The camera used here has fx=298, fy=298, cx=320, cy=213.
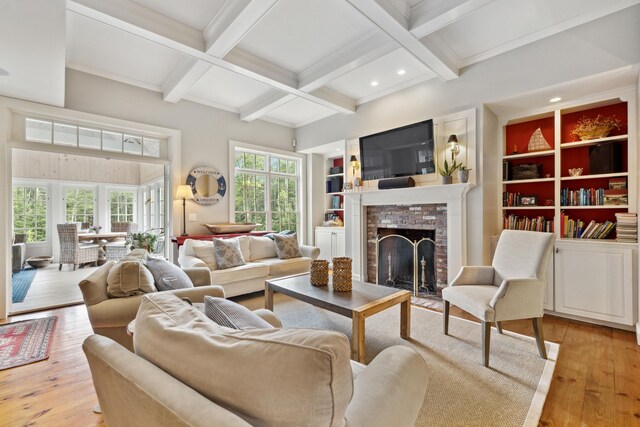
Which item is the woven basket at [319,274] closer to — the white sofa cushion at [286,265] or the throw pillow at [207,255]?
the white sofa cushion at [286,265]

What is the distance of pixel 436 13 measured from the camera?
8.00 feet

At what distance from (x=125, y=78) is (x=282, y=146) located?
2662 mm

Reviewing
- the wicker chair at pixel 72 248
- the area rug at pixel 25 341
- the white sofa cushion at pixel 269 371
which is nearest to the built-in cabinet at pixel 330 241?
the area rug at pixel 25 341

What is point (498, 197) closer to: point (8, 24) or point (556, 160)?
point (556, 160)

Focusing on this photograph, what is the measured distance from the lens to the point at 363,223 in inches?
183

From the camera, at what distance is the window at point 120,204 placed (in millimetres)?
6195

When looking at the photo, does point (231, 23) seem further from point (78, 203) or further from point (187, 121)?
point (78, 203)

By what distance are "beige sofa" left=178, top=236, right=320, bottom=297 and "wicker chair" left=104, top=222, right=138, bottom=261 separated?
8.67 ft

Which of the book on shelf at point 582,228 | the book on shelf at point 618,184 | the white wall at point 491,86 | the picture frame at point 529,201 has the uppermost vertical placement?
the white wall at point 491,86

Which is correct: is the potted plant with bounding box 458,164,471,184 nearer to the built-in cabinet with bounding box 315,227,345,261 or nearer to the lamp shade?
the built-in cabinet with bounding box 315,227,345,261

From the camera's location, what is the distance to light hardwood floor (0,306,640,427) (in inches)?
65.4

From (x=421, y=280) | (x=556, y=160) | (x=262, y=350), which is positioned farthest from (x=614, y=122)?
(x=262, y=350)

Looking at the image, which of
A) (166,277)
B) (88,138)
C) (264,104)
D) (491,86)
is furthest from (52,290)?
(491,86)

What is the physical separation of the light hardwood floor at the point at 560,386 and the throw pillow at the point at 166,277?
739 mm
